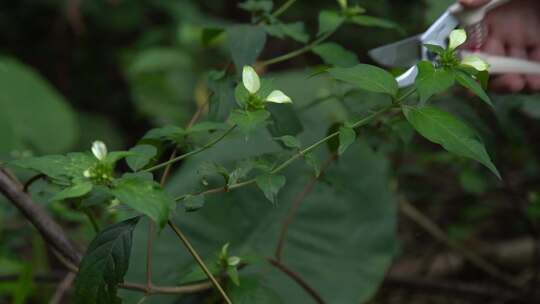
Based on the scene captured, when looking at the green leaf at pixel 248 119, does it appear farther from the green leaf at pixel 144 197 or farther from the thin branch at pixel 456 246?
the thin branch at pixel 456 246

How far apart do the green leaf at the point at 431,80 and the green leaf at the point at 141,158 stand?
1.14 feet

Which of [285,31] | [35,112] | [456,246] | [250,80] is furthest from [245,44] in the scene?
[35,112]

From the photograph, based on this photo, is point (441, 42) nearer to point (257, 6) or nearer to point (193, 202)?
point (257, 6)

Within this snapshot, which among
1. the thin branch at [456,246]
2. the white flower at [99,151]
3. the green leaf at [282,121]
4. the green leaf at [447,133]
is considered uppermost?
the white flower at [99,151]

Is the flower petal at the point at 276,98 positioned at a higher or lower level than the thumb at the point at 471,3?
higher

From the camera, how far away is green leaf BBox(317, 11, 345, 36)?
1.32m

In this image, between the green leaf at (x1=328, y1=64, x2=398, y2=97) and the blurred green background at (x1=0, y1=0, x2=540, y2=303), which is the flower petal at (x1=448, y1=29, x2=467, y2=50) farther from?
the blurred green background at (x1=0, y1=0, x2=540, y2=303)

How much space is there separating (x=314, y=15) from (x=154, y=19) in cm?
92

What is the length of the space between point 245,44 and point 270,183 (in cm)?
34

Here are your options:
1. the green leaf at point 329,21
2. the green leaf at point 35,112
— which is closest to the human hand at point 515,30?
the green leaf at point 329,21

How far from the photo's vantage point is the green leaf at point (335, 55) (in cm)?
129

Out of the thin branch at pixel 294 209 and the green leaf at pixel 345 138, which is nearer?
the green leaf at pixel 345 138

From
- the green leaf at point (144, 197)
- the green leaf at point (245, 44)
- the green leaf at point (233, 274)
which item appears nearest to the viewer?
the green leaf at point (144, 197)

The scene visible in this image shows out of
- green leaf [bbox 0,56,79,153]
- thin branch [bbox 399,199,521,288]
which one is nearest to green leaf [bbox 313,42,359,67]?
thin branch [bbox 399,199,521,288]
